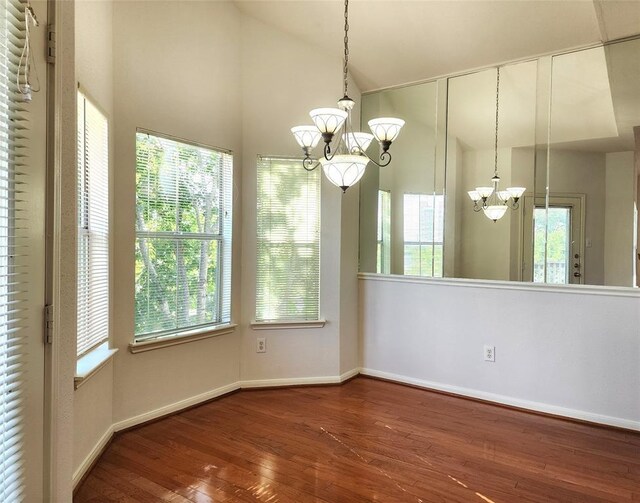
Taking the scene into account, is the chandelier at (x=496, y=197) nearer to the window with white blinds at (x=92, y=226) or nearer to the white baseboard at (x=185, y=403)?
the white baseboard at (x=185, y=403)

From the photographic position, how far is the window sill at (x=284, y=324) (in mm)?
3895

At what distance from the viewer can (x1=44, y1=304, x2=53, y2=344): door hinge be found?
1.42 metres

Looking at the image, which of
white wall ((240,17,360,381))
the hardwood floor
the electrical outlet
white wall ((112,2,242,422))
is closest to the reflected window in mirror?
the electrical outlet

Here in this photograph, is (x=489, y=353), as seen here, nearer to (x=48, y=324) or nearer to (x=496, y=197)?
(x=496, y=197)

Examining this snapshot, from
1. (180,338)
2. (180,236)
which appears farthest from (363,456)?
(180,236)

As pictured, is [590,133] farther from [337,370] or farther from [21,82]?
[21,82]

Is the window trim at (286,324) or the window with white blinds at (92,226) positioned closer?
the window with white blinds at (92,226)

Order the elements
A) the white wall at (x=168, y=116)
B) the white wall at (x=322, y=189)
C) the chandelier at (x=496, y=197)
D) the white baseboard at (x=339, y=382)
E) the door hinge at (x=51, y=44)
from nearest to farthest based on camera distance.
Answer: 1. the door hinge at (x=51, y=44)
2. the white baseboard at (x=339, y=382)
3. the white wall at (x=168, y=116)
4. the chandelier at (x=496, y=197)
5. the white wall at (x=322, y=189)

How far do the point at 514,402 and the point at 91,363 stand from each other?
311 centimetres

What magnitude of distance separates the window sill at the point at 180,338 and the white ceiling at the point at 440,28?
2.61 m

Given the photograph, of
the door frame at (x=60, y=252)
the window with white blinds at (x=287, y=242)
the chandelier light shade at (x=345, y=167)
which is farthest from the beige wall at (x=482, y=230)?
the door frame at (x=60, y=252)

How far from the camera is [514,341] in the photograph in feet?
11.7

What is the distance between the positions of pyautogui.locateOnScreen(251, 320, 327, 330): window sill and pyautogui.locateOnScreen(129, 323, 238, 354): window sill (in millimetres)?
217

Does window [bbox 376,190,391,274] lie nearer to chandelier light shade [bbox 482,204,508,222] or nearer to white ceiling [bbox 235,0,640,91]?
chandelier light shade [bbox 482,204,508,222]
